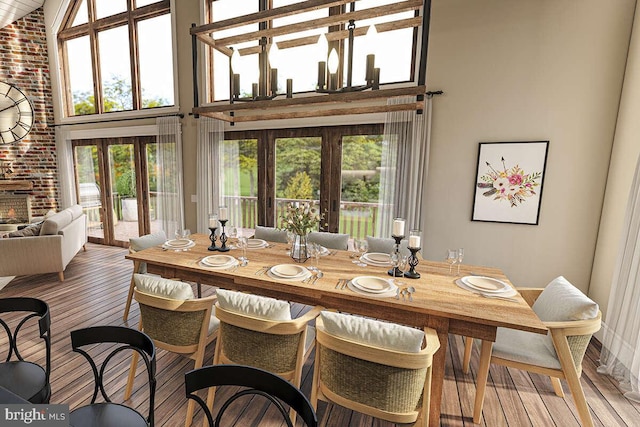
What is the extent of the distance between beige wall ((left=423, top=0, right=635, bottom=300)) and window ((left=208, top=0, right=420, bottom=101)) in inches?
17.7

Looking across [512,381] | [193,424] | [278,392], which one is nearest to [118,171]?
[193,424]

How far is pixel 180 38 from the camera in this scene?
183 inches

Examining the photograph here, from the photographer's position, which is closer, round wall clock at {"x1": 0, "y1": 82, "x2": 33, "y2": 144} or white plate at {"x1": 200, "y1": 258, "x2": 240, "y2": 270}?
white plate at {"x1": 200, "y1": 258, "x2": 240, "y2": 270}

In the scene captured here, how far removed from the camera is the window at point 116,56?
494 centimetres

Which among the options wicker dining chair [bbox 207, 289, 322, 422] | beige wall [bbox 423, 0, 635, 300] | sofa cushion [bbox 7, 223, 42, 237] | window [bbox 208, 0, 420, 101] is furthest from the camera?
sofa cushion [bbox 7, 223, 42, 237]

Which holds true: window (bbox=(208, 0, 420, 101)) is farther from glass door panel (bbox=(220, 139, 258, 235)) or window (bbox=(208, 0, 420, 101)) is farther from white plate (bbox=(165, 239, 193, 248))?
white plate (bbox=(165, 239, 193, 248))

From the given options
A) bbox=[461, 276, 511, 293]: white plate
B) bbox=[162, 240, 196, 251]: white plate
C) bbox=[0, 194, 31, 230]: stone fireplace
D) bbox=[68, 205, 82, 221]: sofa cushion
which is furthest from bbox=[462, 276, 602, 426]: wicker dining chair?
bbox=[0, 194, 31, 230]: stone fireplace

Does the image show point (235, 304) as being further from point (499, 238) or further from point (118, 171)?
point (118, 171)

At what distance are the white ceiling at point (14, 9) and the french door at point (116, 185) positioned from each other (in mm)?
2356

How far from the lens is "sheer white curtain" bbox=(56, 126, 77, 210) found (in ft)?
19.4

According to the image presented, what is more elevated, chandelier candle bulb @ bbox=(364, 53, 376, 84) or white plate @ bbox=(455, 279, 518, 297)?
chandelier candle bulb @ bbox=(364, 53, 376, 84)

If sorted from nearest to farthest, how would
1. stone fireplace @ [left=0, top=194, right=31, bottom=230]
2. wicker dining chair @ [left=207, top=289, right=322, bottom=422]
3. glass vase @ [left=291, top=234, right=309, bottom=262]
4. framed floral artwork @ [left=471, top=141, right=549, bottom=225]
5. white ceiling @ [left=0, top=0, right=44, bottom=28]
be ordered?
1. wicker dining chair @ [left=207, top=289, right=322, bottom=422]
2. glass vase @ [left=291, top=234, right=309, bottom=262]
3. framed floral artwork @ [left=471, top=141, right=549, bottom=225]
4. white ceiling @ [left=0, top=0, right=44, bottom=28]
5. stone fireplace @ [left=0, top=194, right=31, bottom=230]

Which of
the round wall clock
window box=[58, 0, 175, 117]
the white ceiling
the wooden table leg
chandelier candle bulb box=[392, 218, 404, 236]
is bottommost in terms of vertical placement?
the wooden table leg

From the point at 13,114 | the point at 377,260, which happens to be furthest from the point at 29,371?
the point at 13,114
